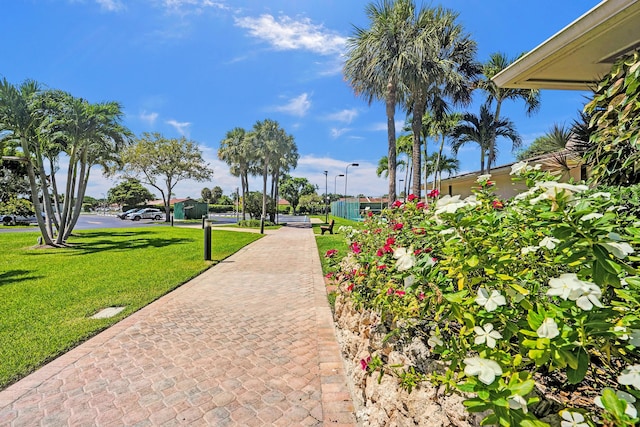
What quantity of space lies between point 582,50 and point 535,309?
4542 millimetres

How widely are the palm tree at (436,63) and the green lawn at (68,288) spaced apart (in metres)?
9.81

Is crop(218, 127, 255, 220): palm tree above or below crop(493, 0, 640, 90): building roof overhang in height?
above

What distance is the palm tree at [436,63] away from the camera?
1223cm

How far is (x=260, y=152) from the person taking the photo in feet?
90.7

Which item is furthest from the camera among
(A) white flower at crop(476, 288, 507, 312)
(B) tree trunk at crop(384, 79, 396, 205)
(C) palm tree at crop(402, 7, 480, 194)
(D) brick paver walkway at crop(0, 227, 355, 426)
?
(B) tree trunk at crop(384, 79, 396, 205)

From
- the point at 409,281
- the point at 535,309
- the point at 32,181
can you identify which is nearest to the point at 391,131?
the point at 409,281

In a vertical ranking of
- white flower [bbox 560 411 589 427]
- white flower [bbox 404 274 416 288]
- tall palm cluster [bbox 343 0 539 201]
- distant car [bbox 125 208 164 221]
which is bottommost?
distant car [bbox 125 208 164 221]

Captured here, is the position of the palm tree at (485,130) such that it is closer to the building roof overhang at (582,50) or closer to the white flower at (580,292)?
the building roof overhang at (582,50)

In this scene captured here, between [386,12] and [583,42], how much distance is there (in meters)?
10.8

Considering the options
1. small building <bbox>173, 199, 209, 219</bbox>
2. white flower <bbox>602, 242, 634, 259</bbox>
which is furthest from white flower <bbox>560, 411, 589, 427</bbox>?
small building <bbox>173, 199, 209, 219</bbox>

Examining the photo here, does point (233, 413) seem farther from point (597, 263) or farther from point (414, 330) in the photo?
point (597, 263)

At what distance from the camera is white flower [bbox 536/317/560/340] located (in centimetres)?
95

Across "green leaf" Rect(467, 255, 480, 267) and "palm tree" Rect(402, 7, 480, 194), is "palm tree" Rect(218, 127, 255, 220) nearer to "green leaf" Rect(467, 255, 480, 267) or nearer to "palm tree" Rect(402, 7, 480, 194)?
"palm tree" Rect(402, 7, 480, 194)

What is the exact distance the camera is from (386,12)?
1284 cm
